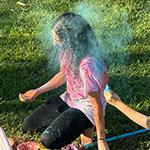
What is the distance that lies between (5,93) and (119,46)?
1210mm

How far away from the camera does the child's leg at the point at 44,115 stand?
3.64 m

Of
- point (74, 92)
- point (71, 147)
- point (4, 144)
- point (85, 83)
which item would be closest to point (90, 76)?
point (85, 83)

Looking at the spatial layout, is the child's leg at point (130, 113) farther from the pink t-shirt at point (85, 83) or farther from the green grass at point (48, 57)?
the green grass at point (48, 57)

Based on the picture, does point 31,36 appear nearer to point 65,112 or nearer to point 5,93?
point 5,93

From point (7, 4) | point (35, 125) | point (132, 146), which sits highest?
point (7, 4)

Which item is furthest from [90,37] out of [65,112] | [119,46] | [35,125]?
[119,46]

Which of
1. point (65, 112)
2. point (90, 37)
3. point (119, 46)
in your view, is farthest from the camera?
point (119, 46)

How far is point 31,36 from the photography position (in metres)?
4.88

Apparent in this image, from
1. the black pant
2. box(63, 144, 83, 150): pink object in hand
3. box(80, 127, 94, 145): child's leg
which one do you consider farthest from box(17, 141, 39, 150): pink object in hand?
box(80, 127, 94, 145): child's leg

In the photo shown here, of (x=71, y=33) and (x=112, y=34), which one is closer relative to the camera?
(x=71, y=33)

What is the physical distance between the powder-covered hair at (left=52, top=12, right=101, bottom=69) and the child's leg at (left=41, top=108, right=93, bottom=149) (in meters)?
0.37

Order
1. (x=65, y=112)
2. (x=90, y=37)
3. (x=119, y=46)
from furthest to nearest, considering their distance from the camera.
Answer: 1. (x=119, y=46)
2. (x=65, y=112)
3. (x=90, y=37)

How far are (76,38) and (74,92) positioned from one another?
475 mm

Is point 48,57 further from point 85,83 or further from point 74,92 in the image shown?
point 85,83
